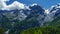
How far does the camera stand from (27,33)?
177250 millimetres

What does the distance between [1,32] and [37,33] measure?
30541mm

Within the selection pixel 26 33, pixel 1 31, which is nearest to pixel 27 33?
pixel 26 33

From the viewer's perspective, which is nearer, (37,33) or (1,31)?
(37,33)

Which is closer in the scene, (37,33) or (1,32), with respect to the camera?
(37,33)

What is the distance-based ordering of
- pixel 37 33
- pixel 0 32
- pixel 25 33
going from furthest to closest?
pixel 25 33 → pixel 0 32 → pixel 37 33

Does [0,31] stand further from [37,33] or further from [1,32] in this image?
[37,33]

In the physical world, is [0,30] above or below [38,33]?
above

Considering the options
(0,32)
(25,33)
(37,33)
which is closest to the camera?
(37,33)

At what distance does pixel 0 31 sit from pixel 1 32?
37.9 inches

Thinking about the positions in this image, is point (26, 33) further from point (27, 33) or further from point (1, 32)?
point (1, 32)

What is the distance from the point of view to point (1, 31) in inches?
5738

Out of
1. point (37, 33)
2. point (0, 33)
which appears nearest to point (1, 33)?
point (0, 33)

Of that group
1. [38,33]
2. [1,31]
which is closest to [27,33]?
[1,31]

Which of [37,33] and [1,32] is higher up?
[1,32]
